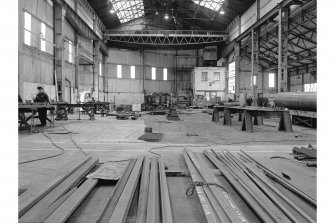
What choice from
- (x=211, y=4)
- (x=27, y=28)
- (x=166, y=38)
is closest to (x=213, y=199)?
(x=27, y=28)

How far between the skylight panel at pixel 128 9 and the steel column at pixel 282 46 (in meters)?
15.3

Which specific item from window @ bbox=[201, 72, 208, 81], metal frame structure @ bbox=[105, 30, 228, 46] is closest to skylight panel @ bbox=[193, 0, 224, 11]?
metal frame structure @ bbox=[105, 30, 228, 46]

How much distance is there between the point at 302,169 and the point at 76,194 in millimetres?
3572

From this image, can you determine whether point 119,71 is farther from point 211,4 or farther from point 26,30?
point 26,30

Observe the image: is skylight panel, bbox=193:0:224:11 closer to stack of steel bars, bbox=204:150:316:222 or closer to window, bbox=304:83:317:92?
window, bbox=304:83:317:92

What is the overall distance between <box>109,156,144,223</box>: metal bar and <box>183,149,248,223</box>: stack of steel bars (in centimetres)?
77

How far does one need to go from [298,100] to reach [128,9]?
23.2 m

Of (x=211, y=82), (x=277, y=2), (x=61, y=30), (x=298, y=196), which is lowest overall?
(x=298, y=196)

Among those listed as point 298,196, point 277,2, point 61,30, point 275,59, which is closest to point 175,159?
point 298,196

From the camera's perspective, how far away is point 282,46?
15914mm

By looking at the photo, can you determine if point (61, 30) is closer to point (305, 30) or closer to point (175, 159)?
point (175, 159)

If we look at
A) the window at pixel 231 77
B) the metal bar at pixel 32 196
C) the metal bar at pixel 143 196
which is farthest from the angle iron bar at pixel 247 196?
the window at pixel 231 77

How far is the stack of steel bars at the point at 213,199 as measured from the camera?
2369mm

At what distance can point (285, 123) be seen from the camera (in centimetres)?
958
